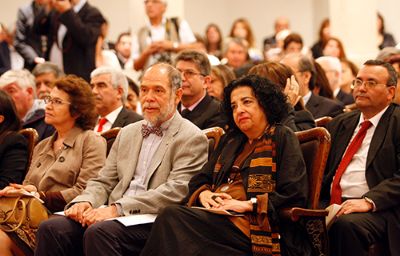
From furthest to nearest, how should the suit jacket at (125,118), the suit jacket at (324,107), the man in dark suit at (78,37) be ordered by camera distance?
the man in dark suit at (78,37)
the suit jacket at (324,107)
the suit jacket at (125,118)

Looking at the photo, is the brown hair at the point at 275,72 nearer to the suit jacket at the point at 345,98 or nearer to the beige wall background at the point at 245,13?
the suit jacket at the point at 345,98

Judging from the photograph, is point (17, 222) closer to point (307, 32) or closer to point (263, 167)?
point (263, 167)

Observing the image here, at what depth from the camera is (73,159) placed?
5.25m

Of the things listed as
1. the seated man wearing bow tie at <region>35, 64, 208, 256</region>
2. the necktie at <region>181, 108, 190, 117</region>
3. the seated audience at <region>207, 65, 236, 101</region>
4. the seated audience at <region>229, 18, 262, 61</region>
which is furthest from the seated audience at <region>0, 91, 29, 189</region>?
the seated audience at <region>229, 18, 262, 61</region>

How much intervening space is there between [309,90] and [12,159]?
247 cm

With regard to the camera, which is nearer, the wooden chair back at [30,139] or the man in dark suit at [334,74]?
the wooden chair back at [30,139]

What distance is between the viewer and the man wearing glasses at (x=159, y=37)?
8273 millimetres

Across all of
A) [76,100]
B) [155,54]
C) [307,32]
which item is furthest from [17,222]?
[307,32]

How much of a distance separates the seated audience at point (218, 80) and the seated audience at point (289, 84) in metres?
1.30

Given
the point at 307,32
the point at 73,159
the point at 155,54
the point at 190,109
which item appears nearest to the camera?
the point at 73,159

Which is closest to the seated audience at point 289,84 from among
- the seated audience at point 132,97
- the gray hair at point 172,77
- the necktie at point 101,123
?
the gray hair at point 172,77

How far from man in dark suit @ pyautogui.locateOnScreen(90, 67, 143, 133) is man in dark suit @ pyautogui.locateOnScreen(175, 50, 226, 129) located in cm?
60

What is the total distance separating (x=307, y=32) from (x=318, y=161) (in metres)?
11.6

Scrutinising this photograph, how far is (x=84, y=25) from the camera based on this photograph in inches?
314
